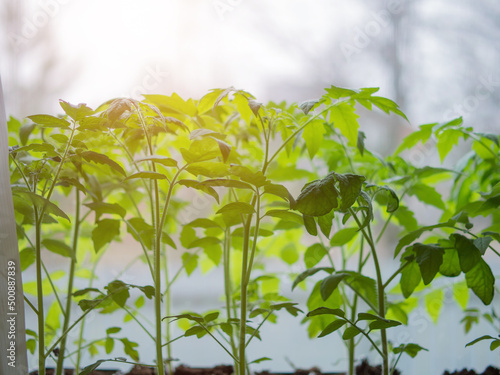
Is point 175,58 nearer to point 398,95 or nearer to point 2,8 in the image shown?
point 2,8

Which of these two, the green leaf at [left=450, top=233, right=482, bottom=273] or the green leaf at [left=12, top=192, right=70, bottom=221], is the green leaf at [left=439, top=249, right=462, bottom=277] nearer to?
the green leaf at [left=450, top=233, right=482, bottom=273]

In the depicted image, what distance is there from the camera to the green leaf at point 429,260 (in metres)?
0.71

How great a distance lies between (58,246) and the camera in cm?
86

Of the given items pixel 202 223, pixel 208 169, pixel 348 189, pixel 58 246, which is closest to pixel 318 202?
pixel 348 189

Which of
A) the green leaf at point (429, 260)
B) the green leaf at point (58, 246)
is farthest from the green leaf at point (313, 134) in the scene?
the green leaf at point (58, 246)

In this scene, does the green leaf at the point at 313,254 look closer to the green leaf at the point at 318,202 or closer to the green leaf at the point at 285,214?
the green leaf at the point at 285,214

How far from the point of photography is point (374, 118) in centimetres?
141

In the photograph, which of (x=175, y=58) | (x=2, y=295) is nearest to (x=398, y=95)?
(x=175, y=58)

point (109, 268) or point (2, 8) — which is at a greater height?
point (2, 8)

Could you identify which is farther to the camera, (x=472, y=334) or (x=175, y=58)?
(x=472, y=334)

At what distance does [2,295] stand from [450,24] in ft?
4.46

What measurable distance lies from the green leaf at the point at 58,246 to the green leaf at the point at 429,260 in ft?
2.11

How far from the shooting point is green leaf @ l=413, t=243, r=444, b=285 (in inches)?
27.9

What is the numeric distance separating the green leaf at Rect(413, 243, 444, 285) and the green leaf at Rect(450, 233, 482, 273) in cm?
3
